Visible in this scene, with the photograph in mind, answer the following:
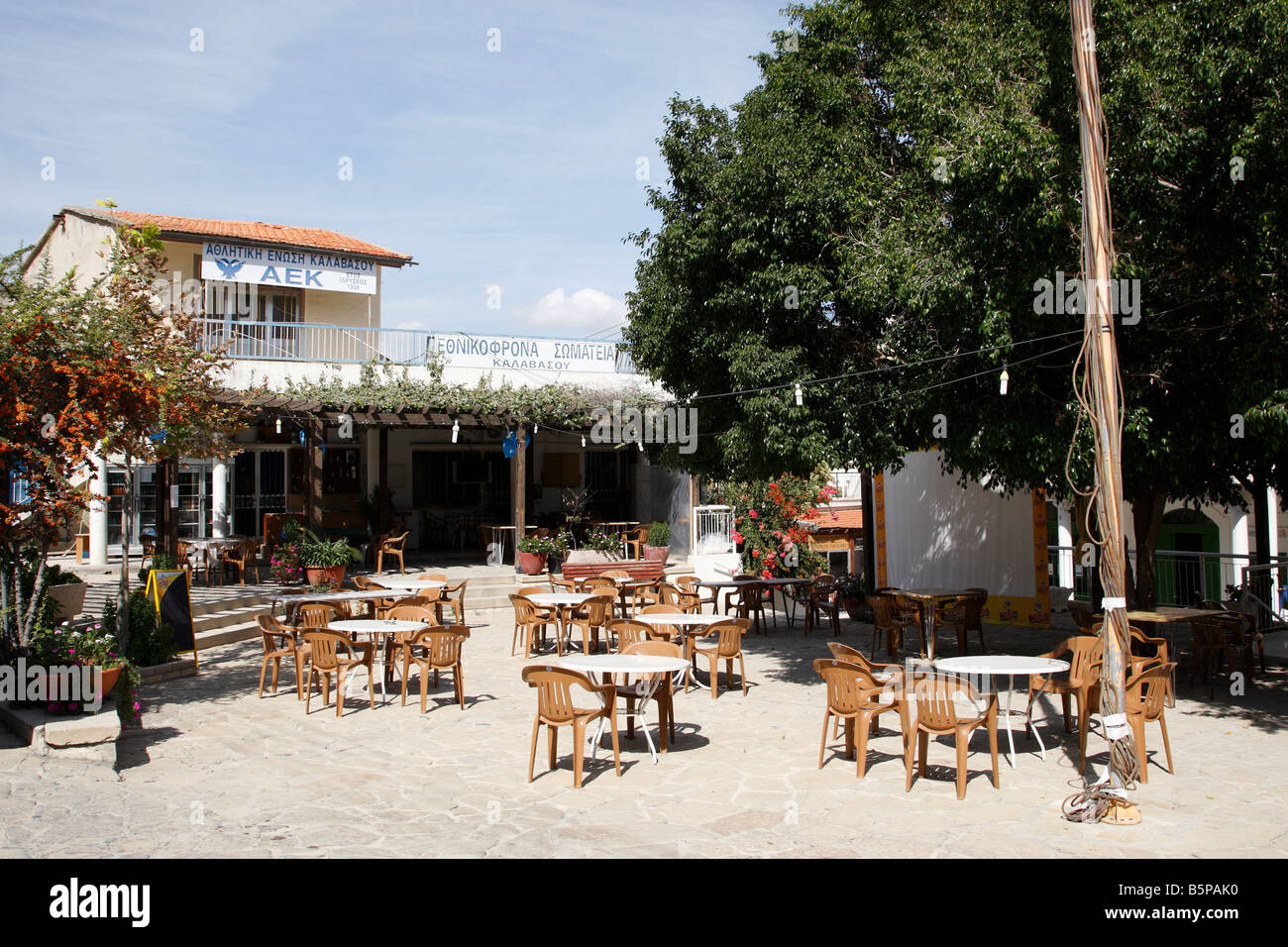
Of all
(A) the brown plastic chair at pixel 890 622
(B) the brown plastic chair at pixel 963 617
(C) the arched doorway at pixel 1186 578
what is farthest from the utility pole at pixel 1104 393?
(C) the arched doorway at pixel 1186 578

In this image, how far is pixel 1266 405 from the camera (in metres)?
6.36

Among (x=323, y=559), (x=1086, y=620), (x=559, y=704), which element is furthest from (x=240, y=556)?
(x=1086, y=620)

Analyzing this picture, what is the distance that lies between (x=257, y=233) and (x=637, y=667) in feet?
57.8

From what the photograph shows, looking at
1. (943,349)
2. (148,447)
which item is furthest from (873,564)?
(148,447)

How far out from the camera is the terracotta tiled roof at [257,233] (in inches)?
787

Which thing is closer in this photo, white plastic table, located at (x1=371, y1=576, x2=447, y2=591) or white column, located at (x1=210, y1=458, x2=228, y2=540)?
white plastic table, located at (x1=371, y1=576, x2=447, y2=591)

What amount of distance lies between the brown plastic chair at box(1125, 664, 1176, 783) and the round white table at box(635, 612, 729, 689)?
411cm

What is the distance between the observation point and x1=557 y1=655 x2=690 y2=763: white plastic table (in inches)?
276

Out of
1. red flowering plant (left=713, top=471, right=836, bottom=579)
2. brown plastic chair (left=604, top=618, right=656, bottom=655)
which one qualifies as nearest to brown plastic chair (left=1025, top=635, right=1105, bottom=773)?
brown plastic chair (left=604, top=618, right=656, bottom=655)

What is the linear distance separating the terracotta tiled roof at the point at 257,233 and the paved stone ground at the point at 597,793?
Answer: 13591mm

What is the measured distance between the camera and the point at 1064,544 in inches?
901

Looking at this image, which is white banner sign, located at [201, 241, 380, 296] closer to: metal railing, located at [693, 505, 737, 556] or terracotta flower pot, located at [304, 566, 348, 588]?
terracotta flower pot, located at [304, 566, 348, 588]
